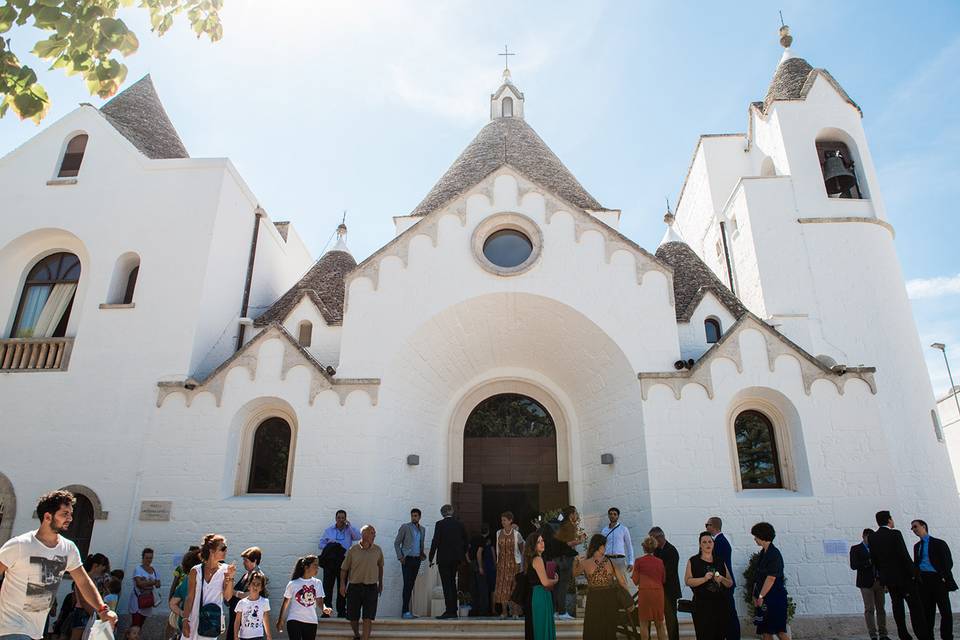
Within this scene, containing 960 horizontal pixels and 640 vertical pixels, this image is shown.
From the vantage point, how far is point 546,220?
12.9 m

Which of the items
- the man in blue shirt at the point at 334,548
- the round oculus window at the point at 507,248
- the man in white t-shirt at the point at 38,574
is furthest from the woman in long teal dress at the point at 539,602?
the round oculus window at the point at 507,248

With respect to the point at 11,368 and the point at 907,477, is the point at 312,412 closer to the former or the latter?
the point at 11,368

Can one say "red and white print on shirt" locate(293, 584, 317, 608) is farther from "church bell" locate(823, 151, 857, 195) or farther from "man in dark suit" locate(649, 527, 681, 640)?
"church bell" locate(823, 151, 857, 195)

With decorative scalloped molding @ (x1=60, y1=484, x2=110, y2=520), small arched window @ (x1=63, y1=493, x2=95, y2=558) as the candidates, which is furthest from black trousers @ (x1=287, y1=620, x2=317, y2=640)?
small arched window @ (x1=63, y1=493, x2=95, y2=558)

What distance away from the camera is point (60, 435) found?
468 inches

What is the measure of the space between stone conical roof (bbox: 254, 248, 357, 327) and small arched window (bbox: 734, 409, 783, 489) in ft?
28.6

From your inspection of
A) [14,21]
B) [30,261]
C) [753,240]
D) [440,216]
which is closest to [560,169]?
[753,240]

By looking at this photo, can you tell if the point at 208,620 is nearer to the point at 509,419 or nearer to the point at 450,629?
the point at 450,629

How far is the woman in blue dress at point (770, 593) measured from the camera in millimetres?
6734

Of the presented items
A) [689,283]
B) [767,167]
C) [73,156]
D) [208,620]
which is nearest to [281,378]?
[208,620]

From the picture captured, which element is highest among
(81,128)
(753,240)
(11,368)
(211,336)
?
(81,128)

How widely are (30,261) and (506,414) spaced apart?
11453 mm

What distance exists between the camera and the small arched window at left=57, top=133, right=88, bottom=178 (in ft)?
47.9

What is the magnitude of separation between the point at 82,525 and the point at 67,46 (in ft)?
31.9
